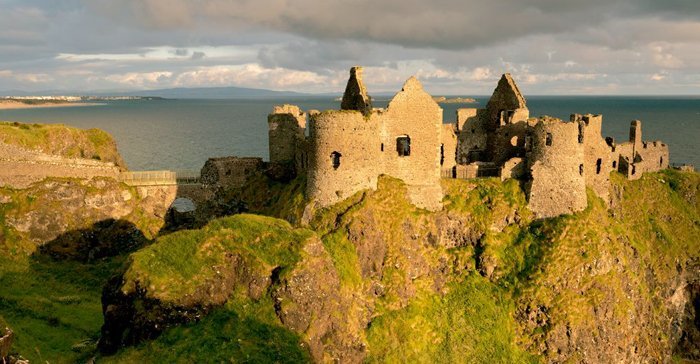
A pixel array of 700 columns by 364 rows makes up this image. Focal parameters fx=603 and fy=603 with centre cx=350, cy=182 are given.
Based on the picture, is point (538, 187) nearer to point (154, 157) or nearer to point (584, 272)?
point (584, 272)

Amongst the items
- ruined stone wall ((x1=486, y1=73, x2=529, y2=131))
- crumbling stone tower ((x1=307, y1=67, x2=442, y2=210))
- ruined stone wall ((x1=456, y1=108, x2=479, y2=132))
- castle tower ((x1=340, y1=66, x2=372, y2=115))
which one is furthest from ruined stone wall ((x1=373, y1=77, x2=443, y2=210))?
ruined stone wall ((x1=486, y1=73, x2=529, y2=131))

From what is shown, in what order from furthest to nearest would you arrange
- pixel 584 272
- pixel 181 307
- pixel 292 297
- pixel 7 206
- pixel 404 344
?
1. pixel 7 206
2. pixel 584 272
3. pixel 404 344
4. pixel 292 297
5. pixel 181 307

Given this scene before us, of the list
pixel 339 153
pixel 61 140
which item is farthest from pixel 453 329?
pixel 61 140

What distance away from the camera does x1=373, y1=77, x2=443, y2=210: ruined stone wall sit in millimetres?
42031

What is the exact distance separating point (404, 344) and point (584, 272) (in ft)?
49.0

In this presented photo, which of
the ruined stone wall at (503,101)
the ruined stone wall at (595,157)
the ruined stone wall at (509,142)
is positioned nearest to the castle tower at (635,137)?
the ruined stone wall at (595,157)

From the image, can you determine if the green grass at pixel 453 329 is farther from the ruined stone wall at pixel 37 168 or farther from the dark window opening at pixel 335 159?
the ruined stone wall at pixel 37 168

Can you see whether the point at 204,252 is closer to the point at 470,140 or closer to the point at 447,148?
the point at 447,148

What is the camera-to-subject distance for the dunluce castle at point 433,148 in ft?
132

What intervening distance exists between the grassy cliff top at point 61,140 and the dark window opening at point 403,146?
29.7m

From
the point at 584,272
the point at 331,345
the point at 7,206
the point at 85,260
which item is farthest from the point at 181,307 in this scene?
the point at 584,272

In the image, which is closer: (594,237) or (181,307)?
(181,307)

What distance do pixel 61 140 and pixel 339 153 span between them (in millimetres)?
29701

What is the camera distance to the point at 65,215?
4738 centimetres
